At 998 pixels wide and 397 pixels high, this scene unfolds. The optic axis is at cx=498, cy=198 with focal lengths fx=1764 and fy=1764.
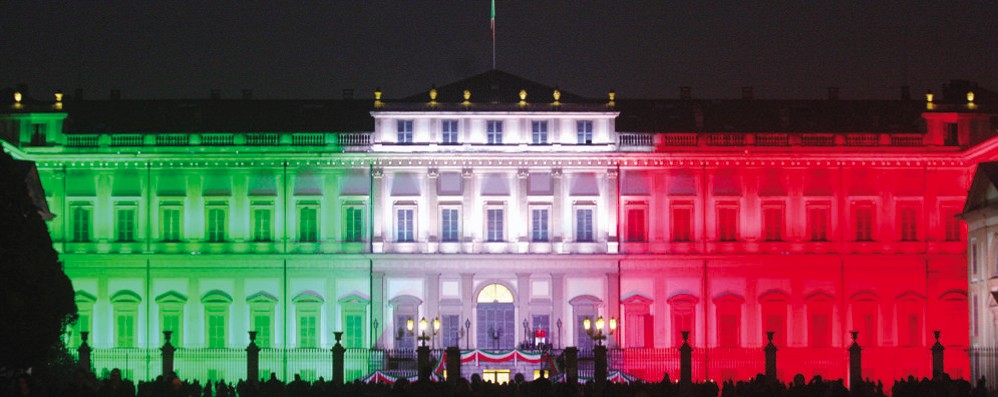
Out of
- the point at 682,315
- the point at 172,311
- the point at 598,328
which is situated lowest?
the point at 598,328

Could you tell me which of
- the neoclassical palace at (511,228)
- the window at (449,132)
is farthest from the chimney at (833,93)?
the window at (449,132)

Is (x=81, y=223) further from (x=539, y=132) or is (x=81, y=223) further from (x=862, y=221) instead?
(x=862, y=221)

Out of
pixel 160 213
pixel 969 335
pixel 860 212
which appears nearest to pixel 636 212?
pixel 860 212

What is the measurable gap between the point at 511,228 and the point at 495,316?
3.30 m

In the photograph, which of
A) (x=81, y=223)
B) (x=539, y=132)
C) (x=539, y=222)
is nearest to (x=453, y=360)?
(x=539, y=222)

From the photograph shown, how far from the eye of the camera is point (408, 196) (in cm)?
6500

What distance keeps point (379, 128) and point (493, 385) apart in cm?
3137

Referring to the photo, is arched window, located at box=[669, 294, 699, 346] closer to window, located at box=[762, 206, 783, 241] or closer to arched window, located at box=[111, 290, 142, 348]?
window, located at box=[762, 206, 783, 241]

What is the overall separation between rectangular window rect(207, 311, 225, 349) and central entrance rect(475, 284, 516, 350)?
30.7 feet

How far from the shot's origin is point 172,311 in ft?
213

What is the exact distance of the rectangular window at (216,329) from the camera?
64.7 meters

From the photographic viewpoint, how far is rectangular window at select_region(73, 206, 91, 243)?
65188 mm

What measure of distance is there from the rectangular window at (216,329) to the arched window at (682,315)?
1650 centimetres

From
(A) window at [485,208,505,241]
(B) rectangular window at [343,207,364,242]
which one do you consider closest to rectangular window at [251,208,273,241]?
(B) rectangular window at [343,207,364,242]
